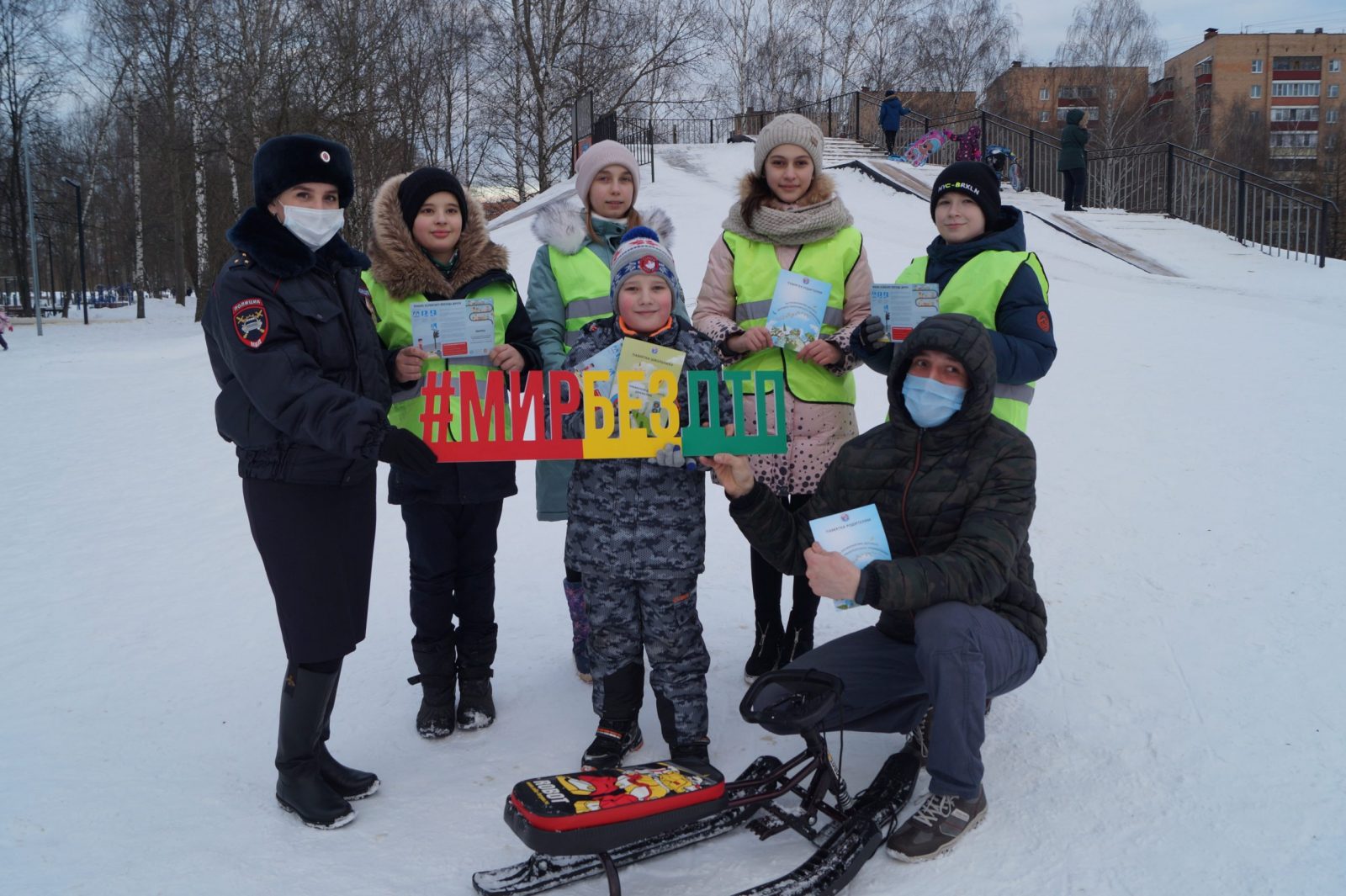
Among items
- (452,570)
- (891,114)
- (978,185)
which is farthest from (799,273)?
(891,114)

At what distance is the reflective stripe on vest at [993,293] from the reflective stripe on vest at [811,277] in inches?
17.5

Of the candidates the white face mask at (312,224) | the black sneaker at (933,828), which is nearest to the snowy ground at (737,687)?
the black sneaker at (933,828)

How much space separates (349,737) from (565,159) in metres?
31.8

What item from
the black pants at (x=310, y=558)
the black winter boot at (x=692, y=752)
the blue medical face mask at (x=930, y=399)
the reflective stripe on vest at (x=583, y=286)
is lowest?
the black winter boot at (x=692, y=752)

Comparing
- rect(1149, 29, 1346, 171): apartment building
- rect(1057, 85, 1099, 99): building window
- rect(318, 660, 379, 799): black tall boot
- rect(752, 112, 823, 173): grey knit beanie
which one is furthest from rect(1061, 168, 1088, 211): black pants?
rect(1149, 29, 1346, 171): apartment building

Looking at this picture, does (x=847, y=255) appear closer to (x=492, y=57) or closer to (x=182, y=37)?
(x=182, y=37)

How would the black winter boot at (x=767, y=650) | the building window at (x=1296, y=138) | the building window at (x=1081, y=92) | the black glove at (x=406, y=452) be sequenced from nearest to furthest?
the black glove at (x=406, y=452), the black winter boot at (x=767, y=650), the building window at (x=1081, y=92), the building window at (x=1296, y=138)

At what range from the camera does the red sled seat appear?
2090mm

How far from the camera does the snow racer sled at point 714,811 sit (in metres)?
2.14

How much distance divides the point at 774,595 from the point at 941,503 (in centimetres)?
107

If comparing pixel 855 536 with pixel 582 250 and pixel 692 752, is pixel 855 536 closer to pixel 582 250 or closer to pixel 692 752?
pixel 692 752

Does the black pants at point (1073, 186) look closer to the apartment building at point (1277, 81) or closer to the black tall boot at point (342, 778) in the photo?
the black tall boot at point (342, 778)

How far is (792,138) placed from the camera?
3318 millimetres

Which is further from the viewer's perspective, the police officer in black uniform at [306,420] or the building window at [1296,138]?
the building window at [1296,138]
